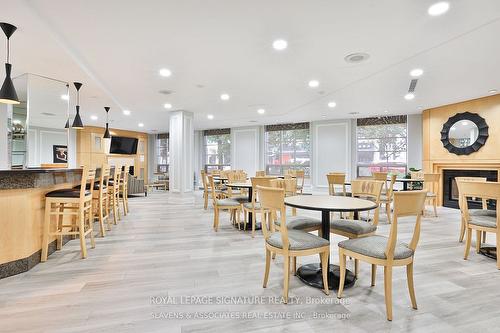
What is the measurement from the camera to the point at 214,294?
2287 millimetres

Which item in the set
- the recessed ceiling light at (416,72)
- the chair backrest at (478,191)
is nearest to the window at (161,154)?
the recessed ceiling light at (416,72)

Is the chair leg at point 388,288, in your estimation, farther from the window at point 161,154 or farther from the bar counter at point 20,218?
the window at point 161,154

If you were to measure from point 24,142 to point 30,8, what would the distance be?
3.15m

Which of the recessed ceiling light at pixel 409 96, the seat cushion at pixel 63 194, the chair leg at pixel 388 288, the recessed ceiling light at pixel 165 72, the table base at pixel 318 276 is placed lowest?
the table base at pixel 318 276

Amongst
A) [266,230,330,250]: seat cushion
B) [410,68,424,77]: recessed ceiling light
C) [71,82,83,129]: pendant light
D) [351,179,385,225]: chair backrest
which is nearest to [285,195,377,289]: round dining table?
[266,230,330,250]: seat cushion

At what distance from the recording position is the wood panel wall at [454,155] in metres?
5.91

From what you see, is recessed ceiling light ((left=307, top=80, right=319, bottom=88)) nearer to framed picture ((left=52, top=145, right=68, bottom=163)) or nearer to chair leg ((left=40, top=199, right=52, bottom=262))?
chair leg ((left=40, top=199, right=52, bottom=262))

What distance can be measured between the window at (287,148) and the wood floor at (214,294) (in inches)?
261

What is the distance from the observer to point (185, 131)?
7547 millimetres

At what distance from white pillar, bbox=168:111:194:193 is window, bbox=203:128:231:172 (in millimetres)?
3978

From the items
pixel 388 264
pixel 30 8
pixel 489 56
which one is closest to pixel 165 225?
pixel 30 8

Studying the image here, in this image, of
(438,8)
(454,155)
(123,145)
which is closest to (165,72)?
(438,8)

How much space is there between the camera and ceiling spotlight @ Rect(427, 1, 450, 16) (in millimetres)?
2506

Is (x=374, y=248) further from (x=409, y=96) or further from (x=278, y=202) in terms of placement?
(x=409, y=96)
